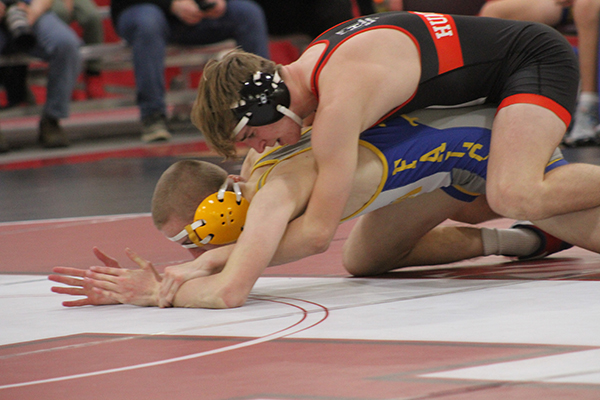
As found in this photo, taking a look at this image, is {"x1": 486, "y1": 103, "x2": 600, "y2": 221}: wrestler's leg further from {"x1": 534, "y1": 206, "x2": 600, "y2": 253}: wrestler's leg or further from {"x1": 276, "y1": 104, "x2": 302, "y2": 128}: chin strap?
{"x1": 276, "y1": 104, "x2": 302, "y2": 128}: chin strap

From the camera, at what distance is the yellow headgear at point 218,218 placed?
255 cm

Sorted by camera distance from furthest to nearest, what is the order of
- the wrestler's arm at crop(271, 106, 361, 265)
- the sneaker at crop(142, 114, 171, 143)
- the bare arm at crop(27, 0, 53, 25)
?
the sneaker at crop(142, 114, 171, 143), the bare arm at crop(27, 0, 53, 25), the wrestler's arm at crop(271, 106, 361, 265)

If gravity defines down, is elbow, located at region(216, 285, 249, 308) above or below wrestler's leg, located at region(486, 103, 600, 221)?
below

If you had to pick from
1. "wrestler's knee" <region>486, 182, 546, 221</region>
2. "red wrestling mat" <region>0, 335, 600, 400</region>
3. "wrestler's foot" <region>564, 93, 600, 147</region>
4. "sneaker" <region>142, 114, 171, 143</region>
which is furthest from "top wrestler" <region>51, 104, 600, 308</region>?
"sneaker" <region>142, 114, 171, 143</region>

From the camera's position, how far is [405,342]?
1.88 m

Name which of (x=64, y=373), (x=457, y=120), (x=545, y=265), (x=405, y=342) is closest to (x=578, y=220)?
(x=545, y=265)

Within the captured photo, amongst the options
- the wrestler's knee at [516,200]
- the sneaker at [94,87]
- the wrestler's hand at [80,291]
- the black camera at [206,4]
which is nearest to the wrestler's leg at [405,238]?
the wrestler's knee at [516,200]

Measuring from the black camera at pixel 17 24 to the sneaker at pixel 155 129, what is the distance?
1.17 m

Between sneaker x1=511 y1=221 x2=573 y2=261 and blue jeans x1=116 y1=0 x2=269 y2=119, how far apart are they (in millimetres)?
4954

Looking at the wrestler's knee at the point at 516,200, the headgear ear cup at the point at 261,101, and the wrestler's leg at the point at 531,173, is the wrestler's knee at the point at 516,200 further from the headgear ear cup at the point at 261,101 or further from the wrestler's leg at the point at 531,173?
the headgear ear cup at the point at 261,101

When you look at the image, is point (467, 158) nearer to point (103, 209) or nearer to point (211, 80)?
point (211, 80)

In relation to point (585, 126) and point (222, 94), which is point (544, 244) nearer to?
point (222, 94)

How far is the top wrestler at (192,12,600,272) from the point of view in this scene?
93.5 inches

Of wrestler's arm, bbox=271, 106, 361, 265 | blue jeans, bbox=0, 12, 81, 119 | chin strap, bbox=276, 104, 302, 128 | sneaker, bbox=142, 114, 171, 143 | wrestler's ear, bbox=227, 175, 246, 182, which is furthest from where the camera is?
sneaker, bbox=142, 114, 171, 143
